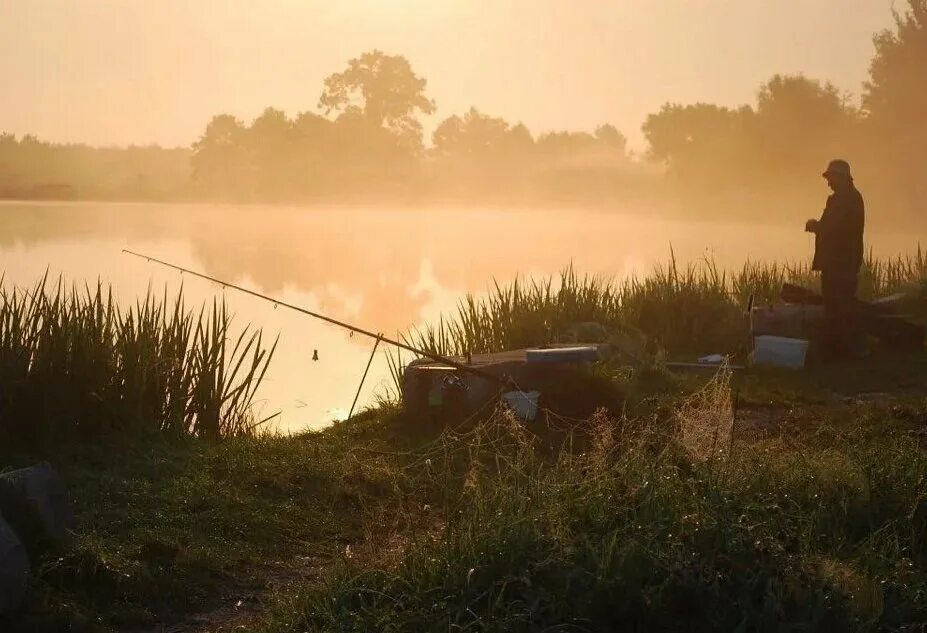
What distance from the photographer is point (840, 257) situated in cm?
1423

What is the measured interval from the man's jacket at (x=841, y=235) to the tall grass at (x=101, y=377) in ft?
22.6

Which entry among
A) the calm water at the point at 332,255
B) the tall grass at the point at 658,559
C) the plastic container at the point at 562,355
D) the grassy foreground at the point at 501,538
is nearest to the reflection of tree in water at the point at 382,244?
the calm water at the point at 332,255

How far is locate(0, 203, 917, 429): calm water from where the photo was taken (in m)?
19.9

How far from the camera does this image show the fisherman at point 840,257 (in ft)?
46.0

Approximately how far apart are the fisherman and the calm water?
17.6ft

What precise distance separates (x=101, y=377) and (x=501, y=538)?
5.32 metres

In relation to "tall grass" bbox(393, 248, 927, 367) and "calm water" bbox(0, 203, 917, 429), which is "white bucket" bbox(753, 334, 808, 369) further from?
"calm water" bbox(0, 203, 917, 429)

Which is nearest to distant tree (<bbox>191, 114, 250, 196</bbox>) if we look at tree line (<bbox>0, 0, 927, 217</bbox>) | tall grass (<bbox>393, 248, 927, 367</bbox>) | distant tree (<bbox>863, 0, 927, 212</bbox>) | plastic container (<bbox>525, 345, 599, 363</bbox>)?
tree line (<bbox>0, 0, 927, 217</bbox>)

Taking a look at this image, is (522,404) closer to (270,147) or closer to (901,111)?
(901,111)

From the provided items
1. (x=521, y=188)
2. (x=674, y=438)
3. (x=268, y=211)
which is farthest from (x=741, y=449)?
(x=521, y=188)

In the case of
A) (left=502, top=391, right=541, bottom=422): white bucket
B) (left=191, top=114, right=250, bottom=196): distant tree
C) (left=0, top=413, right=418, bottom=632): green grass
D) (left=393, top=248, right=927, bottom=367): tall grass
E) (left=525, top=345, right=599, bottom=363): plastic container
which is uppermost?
(left=191, top=114, right=250, bottom=196): distant tree

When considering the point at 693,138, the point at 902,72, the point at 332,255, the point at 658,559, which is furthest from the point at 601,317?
the point at 693,138

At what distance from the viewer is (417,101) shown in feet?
291

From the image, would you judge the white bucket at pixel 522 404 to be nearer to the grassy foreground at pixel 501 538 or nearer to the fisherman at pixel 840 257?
the grassy foreground at pixel 501 538
